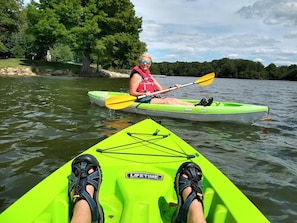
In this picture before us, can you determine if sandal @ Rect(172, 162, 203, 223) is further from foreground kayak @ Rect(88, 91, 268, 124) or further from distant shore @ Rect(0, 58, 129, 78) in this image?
distant shore @ Rect(0, 58, 129, 78)

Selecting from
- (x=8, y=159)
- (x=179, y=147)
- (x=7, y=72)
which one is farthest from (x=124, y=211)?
(x=7, y=72)

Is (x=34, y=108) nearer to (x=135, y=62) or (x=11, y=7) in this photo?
(x=135, y=62)

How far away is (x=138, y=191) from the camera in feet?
8.63

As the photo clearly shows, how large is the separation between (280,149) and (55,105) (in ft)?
22.0

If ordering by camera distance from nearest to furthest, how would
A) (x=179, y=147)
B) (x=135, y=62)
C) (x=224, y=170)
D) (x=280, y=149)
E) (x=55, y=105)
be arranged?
1. (x=179, y=147)
2. (x=224, y=170)
3. (x=280, y=149)
4. (x=55, y=105)
5. (x=135, y=62)

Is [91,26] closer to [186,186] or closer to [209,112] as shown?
[209,112]

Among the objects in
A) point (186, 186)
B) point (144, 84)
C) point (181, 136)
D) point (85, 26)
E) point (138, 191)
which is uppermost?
point (85, 26)

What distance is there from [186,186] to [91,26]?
2771 cm

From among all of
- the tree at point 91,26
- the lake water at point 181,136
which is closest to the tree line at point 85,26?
the tree at point 91,26

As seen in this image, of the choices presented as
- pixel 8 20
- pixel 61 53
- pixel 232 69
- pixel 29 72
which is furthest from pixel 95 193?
pixel 232 69

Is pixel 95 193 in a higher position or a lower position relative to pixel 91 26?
lower

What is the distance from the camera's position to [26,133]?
5637 millimetres

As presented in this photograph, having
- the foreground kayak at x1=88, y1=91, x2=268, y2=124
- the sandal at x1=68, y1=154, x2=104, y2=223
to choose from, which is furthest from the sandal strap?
the foreground kayak at x1=88, y1=91, x2=268, y2=124

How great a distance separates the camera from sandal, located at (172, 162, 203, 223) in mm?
2121
